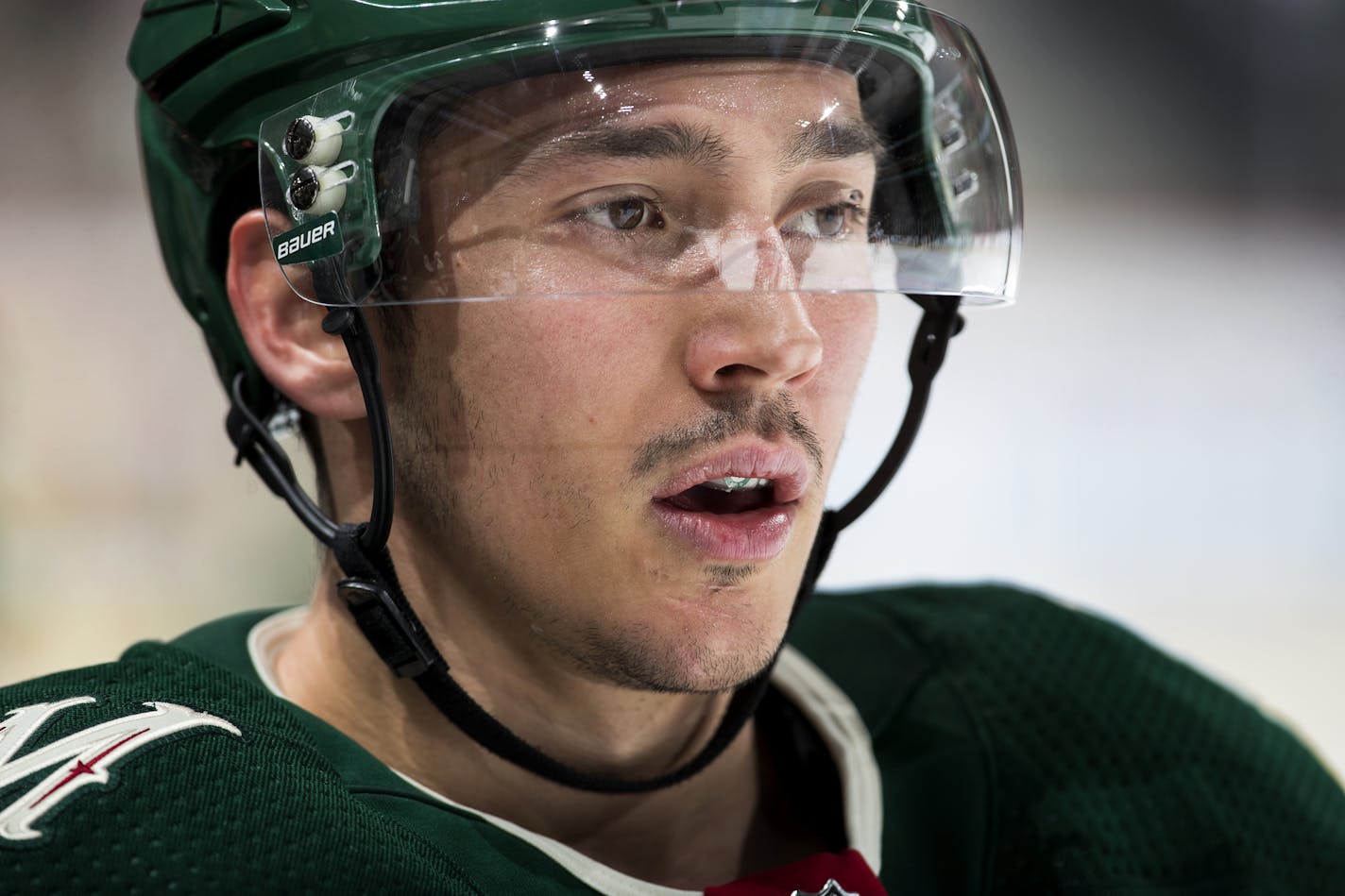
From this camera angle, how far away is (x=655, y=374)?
96 cm

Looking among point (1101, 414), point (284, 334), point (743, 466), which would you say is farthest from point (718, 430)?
point (1101, 414)

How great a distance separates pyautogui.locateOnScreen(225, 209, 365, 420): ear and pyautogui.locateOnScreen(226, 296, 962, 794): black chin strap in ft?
0.24

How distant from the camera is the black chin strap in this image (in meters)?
1.01

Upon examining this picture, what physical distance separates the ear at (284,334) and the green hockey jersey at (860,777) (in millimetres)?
223

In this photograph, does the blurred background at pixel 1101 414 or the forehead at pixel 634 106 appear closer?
the forehead at pixel 634 106

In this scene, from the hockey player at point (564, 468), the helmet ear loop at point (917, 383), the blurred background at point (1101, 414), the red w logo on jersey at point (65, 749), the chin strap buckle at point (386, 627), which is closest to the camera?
the red w logo on jersey at point (65, 749)

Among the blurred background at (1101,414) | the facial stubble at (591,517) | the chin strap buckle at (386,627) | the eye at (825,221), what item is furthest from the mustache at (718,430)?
the blurred background at (1101,414)

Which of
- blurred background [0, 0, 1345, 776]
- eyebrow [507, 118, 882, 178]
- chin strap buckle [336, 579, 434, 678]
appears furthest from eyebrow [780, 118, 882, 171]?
blurred background [0, 0, 1345, 776]

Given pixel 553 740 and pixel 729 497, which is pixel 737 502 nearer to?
pixel 729 497

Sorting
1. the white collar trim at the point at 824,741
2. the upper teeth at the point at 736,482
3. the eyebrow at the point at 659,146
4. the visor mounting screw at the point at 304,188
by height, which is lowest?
the white collar trim at the point at 824,741

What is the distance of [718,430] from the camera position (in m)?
0.96

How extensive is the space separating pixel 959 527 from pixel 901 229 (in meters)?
1.71

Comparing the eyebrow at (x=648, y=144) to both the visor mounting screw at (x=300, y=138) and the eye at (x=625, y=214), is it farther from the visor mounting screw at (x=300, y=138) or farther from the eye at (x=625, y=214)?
the visor mounting screw at (x=300, y=138)

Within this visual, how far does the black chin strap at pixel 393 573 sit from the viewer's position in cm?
101
